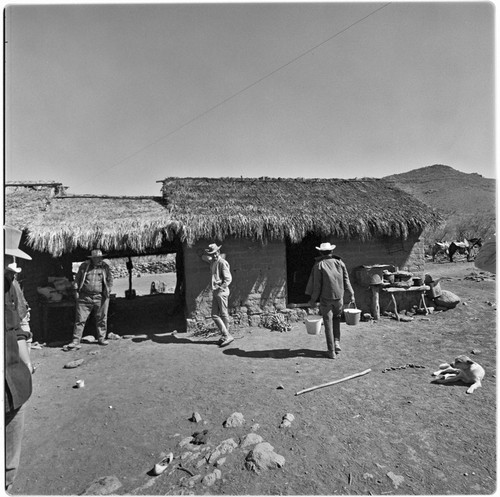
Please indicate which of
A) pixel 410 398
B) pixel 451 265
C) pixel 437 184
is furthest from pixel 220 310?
pixel 437 184

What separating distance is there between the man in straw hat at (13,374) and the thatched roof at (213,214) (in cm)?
468

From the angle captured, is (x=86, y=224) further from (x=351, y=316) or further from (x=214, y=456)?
(x=351, y=316)

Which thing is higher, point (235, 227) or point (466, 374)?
point (235, 227)

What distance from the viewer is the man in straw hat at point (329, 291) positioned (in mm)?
5469

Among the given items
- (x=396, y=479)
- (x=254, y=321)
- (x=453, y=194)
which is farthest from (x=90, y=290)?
(x=453, y=194)

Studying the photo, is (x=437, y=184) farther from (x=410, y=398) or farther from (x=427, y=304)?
(x=410, y=398)

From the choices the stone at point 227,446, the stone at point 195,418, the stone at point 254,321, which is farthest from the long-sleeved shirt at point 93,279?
the stone at point 227,446

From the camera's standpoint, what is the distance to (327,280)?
554cm

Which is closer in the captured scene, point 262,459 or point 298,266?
point 262,459

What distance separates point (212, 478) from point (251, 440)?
60cm

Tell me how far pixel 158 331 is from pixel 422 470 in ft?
20.1

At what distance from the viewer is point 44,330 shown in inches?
295

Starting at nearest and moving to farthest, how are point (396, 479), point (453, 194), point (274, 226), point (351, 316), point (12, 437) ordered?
point (12, 437) < point (396, 479) < point (351, 316) < point (274, 226) < point (453, 194)

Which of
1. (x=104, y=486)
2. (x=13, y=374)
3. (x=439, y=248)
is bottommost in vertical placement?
(x=104, y=486)
